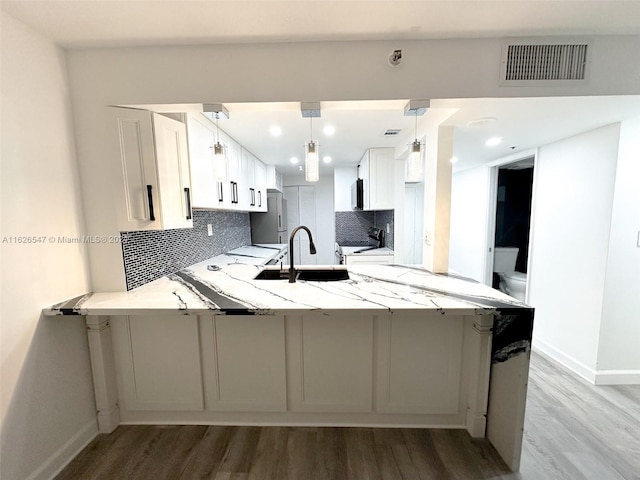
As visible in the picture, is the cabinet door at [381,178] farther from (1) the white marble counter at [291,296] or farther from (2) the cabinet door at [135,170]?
(2) the cabinet door at [135,170]

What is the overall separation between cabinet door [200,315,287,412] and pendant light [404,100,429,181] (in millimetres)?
1327

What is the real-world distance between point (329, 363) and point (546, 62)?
7.10 ft

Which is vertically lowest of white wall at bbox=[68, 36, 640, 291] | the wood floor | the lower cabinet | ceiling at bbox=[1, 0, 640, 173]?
the wood floor

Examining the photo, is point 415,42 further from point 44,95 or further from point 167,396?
point 167,396

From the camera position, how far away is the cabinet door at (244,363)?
1641mm

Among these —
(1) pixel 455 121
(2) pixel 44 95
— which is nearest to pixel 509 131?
(1) pixel 455 121

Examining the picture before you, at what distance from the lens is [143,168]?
1.55 metres

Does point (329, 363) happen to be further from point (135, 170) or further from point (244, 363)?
point (135, 170)

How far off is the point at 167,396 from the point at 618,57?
3.34 meters

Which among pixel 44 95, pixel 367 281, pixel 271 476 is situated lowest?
pixel 271 476

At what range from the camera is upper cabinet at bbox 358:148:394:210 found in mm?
3320

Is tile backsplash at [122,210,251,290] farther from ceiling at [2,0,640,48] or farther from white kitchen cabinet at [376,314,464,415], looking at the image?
white kitchen cabinet at [376,314,464,415]

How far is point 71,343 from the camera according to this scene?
1.50m


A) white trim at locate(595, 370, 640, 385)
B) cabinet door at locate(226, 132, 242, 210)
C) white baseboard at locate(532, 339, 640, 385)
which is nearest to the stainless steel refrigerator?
cabinet door at locate(226, 132, 242, 210)
